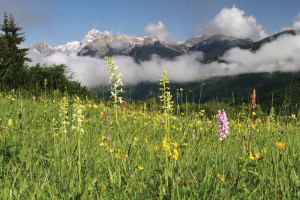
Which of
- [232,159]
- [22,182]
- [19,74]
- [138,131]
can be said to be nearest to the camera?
[22,182]

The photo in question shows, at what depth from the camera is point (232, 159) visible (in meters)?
3.04

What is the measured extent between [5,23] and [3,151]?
173 ft

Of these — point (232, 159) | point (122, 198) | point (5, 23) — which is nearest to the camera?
point (122, 198)

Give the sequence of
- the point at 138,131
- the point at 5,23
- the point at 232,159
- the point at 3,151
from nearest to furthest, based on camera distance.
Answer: the point at 3,151
the point at 232,159
the point at 138,131
the point at 5,23

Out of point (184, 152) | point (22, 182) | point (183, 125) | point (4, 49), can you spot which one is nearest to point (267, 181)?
point (184, 152)

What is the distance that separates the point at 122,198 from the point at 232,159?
1.68 m

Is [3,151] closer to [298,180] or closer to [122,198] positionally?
[122,198]

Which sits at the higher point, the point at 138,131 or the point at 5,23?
the point at 5,23

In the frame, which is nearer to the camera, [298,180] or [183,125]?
[298,180]

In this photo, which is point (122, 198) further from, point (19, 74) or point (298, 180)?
point (19, 74)

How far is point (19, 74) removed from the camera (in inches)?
686

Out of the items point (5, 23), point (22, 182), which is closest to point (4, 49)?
point (22, 182)

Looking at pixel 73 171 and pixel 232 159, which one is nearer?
pixel 73 171

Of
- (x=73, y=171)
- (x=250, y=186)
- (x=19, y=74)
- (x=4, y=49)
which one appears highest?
(x=4, y=49)
